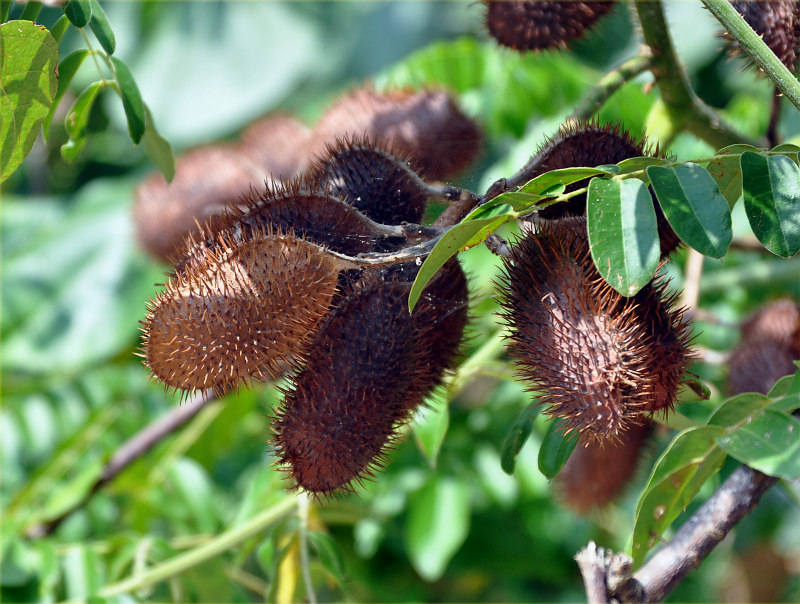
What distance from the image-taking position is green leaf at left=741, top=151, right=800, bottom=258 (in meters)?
0.90

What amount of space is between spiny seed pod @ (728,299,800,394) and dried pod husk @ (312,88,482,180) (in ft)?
2.07

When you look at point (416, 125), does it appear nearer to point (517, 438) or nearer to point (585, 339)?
point (517, 438)

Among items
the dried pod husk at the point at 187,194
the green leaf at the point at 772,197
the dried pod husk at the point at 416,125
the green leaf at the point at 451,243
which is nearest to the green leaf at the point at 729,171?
the green leaf at the point at 772,197

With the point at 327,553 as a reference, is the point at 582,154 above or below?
above

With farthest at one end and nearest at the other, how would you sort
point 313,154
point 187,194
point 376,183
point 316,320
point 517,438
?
point 187,194
point 313,154
point 517,438
point 376,183
point 316,320

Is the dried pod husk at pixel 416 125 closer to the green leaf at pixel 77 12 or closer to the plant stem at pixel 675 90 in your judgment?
the plant stem at pixel 675 90

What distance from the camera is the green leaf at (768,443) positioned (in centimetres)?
88

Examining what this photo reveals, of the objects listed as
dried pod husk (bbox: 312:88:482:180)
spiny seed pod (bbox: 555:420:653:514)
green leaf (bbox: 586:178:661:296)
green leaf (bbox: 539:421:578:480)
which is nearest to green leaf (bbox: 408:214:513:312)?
green leaf (bbox: 586:178:661:296)

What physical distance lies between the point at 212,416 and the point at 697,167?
149 centimetres

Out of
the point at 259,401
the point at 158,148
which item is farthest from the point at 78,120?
the point at 259,401

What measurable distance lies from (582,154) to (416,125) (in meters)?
0.62

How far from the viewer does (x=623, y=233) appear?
2.74ft

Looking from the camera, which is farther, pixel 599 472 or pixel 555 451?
pixel 599 472

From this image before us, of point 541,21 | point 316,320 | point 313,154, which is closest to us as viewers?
point 316,320
